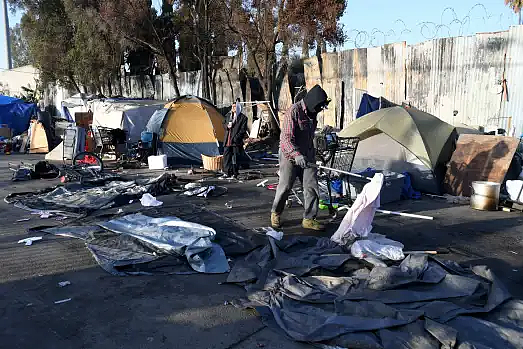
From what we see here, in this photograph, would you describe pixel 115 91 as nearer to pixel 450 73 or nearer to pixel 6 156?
pixel 6 156

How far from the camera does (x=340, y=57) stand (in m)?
14.3

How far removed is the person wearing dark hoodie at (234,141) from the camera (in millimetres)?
10523

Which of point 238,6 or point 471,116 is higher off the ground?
point 238,6

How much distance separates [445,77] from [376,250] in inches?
304

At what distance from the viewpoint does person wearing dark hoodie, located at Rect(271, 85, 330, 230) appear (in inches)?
241

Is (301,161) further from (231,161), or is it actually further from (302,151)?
(231,161)

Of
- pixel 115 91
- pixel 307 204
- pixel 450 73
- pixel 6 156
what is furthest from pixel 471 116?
pixel 115 91

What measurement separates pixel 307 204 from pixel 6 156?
43.5ft

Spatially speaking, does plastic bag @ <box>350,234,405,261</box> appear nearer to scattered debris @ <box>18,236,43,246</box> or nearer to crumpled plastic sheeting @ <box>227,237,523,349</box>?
crumpled plastic sheeting @ <box>227,237,523,349</box>

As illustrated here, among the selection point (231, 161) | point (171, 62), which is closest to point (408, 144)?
point (231, 161)

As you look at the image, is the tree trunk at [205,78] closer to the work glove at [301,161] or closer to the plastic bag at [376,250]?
the work glove at [301,161]

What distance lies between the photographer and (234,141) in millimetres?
10453

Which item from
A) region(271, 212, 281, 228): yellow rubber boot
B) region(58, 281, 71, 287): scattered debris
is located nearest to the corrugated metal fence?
region(271, 212, 281, 228): yellow rubber boot

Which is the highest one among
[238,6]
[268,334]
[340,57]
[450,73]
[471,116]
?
[238,6]
